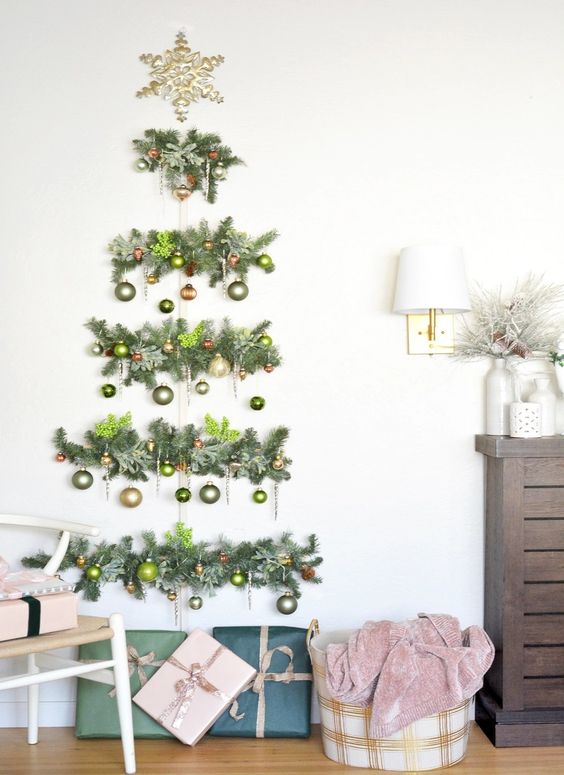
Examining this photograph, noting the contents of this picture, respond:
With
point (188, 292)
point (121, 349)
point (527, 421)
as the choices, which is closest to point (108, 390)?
point (121, 349)

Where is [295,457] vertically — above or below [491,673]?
above

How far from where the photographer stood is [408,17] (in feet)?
9.50

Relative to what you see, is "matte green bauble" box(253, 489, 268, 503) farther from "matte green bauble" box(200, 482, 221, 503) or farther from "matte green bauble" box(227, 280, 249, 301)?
"matte green bauble" box(227, 280, 249, 301)

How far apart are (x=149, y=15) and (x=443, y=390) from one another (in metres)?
1.56

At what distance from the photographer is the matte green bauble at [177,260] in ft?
9.32

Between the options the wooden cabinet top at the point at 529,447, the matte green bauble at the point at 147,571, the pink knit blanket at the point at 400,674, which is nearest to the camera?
the pink knit blanket at the point at 400,674

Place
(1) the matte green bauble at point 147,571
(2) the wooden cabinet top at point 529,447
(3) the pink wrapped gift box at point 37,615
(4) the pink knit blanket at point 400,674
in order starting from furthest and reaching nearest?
(1) the matte green bauble at point 147,571, (2) the wooden cabinet top at point 529,447, (4) the pink knit blanket at point 400,674, (3) the pink wrapped gift box at point 37,615

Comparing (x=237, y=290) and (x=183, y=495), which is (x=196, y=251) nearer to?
(x=237, y=290)

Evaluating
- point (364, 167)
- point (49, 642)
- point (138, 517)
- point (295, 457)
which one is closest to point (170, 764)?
point (49, 642)

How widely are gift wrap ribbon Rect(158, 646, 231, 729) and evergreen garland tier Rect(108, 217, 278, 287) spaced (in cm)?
122

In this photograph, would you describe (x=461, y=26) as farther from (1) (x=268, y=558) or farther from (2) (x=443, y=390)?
(1) (x=268, y=558)

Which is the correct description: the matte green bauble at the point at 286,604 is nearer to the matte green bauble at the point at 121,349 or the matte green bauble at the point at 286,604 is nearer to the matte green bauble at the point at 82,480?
the matte green bauble at the point at 82,480

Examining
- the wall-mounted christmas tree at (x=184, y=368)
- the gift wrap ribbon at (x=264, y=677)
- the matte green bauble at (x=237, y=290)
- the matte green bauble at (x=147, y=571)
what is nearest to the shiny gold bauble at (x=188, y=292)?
the wall-mounted christmas tree at (x=184, y=368)

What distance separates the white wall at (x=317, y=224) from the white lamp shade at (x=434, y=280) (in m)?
0.18
